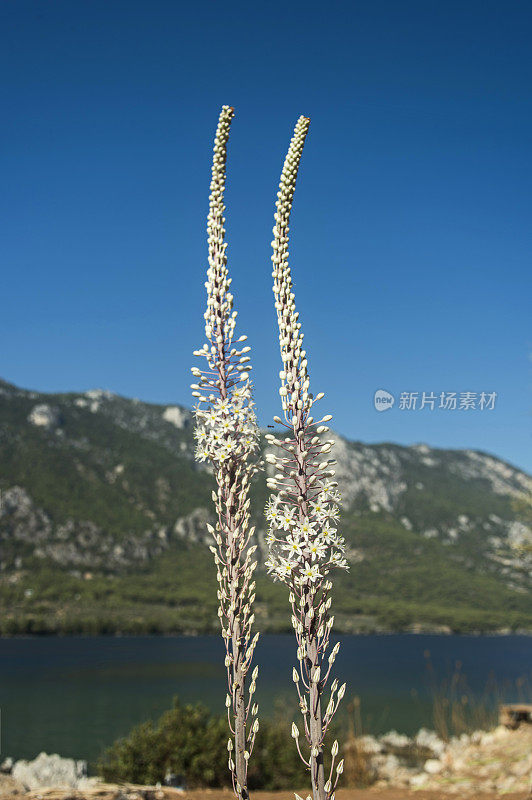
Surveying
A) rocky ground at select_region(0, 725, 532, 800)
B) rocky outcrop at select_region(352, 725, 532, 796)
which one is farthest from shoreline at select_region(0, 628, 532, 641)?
rocky ground at select_region(0, 725, 532, 800)

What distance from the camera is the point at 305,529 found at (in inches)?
142

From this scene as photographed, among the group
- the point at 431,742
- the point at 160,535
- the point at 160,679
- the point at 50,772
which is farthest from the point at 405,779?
the point at 160,535

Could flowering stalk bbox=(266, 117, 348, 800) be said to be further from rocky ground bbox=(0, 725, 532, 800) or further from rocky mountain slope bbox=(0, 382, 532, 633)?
rocky mountain slope bbox=(0, 382, 532, 633)

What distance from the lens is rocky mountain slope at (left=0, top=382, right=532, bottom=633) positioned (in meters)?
118

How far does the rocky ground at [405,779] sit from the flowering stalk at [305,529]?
13.6 ft

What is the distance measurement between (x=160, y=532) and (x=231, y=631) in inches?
5635

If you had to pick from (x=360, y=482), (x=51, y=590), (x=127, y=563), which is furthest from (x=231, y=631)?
(x=360, y=482)

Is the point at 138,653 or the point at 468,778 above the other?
the point at 468,778

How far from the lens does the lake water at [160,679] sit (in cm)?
2895

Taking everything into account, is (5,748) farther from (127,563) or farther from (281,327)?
(127,563)

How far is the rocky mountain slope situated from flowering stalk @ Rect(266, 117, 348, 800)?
102 meters

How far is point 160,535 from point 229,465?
470 ft

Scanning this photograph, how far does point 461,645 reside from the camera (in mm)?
98688

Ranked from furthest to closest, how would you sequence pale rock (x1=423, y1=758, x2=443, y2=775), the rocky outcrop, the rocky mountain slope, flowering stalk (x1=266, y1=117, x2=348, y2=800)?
the rocky mountain slope → pale rock (x1=423, y1=758, x2=443, y2=775) → the rocky outcrop → flowering stalk (x1=266, y1=117, x2=348, y2=800)
